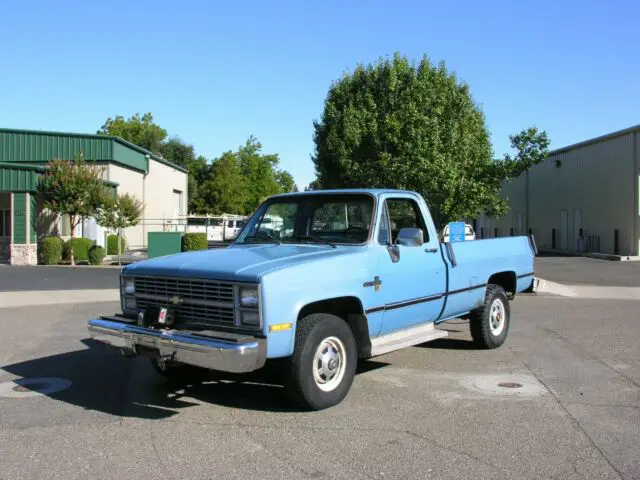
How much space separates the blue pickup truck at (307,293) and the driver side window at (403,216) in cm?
1

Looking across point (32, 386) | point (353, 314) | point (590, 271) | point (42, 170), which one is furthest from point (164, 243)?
point (353, 314)

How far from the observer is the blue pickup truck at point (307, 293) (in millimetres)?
5070

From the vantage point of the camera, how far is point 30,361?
25.5 ft

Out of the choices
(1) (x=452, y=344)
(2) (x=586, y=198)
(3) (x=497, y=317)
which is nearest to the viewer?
(3) (x=497, y=317)

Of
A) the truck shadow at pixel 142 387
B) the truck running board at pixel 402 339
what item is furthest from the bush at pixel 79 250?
the truck running board at pixel 402 339

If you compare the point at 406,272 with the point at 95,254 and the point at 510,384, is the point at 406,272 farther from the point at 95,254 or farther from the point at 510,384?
the point at 95,254

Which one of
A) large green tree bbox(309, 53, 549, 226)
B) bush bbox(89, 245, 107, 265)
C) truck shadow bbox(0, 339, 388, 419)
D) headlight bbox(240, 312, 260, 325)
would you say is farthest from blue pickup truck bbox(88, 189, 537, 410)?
bush bbox(89, 245, 107, 265)

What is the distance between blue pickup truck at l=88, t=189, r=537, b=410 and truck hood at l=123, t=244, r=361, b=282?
0.01 m

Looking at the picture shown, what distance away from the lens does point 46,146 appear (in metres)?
32.2

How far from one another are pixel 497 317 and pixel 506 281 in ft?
2.25

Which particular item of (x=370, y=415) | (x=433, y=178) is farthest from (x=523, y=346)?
(x=433, y=178)

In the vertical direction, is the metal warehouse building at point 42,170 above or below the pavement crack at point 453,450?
above

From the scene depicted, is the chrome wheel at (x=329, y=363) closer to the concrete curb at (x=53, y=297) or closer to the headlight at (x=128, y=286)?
the headlight at (x=128, y=286)

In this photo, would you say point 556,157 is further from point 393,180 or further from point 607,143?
point 393,180
